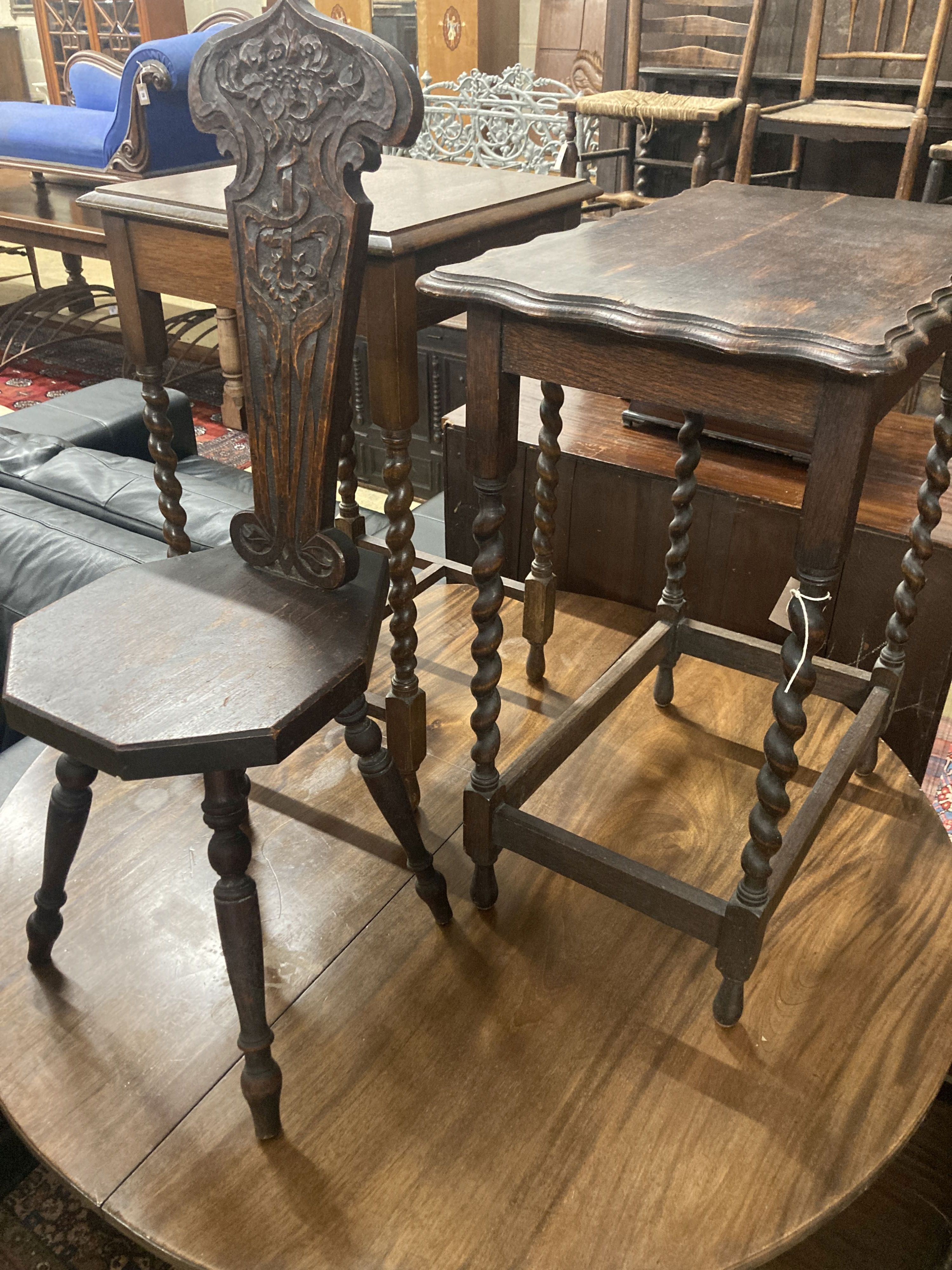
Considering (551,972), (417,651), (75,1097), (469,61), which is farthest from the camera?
(469,61)

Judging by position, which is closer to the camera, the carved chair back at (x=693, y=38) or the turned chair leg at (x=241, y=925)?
the turned chair leg at (x=241, y=925)

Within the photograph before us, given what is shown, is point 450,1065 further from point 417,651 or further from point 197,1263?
point 417,651

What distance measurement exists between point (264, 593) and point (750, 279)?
641mm

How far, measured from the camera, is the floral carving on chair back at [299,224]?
105 centimetres

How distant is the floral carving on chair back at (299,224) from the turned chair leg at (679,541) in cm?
59

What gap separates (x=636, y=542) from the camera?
1944 mm

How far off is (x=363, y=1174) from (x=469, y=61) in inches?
264

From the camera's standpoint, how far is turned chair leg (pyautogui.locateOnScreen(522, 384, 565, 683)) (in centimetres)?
159

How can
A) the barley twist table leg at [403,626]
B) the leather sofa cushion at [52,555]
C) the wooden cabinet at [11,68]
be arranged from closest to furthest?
the barley twist table leg at [403,626], the leather sofa cushion at [52,555], the wooden cabinet at [11,68]

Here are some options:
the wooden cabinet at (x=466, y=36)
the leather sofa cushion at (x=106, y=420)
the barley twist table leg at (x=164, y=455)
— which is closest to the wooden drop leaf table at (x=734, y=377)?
the barley twist table leg at (x=164, y=455)

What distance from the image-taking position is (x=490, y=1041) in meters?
1.13

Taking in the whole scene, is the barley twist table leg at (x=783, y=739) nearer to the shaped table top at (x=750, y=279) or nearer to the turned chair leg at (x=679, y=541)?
the shaped table top at (x=750, y=279)

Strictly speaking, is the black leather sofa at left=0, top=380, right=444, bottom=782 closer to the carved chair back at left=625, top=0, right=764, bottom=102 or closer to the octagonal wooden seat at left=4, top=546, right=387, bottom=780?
the octagonal wooden seat at left=4, top=546, right=387, bottom=780

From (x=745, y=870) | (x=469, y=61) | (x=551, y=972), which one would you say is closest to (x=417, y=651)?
(x=551, y=972)
